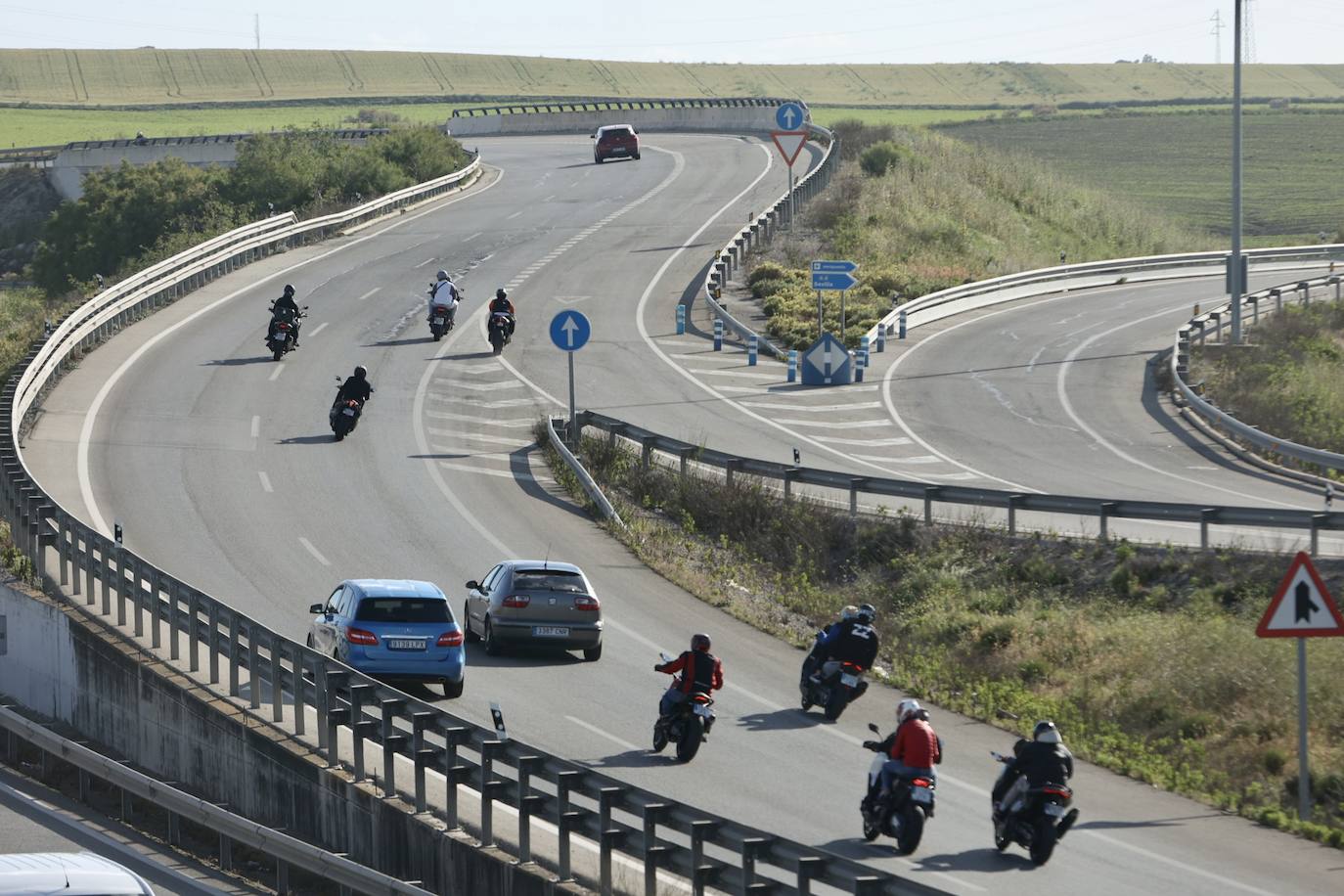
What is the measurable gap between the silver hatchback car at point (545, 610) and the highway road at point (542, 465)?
41 centimetres

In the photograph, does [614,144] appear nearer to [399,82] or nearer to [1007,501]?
→ [1007,501]

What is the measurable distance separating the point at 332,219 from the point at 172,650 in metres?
44.1

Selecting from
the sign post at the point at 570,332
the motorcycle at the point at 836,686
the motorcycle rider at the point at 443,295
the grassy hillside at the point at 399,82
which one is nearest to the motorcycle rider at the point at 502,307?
the motorcycle rider at the point at 443,295

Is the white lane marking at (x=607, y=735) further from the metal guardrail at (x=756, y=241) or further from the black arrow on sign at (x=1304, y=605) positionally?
the metal guardrail at (x=756, y=241)

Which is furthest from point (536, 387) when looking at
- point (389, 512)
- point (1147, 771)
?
point (1147, 771)

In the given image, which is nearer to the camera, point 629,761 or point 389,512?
point 629,761

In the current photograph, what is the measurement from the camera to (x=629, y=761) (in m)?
17.6

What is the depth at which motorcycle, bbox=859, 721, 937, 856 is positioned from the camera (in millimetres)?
14727

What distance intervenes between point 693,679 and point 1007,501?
928 cm

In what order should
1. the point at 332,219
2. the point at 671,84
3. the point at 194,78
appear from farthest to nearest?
the point at 671,84 → the point at 194,78 → the point at 332,219

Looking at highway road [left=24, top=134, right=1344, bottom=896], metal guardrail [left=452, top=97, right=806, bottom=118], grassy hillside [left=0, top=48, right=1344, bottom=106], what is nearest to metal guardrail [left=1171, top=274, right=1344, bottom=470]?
highway road [left=24, top=134, right=1344, bottom=896]

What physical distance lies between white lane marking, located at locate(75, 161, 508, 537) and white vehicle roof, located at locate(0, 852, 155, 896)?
1632 centimetres

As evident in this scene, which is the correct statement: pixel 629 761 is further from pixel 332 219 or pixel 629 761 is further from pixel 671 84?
pixel 671 84

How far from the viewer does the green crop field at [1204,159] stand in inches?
3629
